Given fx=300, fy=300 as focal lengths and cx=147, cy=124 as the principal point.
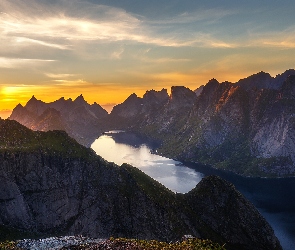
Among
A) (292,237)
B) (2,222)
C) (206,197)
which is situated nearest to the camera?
(2,222)

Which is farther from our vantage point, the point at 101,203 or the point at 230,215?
the point at 101,203

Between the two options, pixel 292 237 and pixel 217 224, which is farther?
pixel 292 237

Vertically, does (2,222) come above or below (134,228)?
above

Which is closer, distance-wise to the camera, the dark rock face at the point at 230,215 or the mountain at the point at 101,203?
the mountain at the point at 101,203

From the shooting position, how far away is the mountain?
5359 inches

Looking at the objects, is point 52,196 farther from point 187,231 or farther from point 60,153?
point 187,231

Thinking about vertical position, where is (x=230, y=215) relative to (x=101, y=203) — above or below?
below

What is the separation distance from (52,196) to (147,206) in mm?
45661

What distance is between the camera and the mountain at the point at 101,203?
136 metres

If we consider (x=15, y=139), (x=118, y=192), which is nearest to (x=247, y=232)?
(x=118, y=192)

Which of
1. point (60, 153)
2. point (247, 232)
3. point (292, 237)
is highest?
point (60, 153)

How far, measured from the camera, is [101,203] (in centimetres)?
14888

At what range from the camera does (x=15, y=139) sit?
156 metres

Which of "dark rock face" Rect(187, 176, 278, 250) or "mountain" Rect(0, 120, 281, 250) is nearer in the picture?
"mountain" Rect(0, 120, 281, 250)
